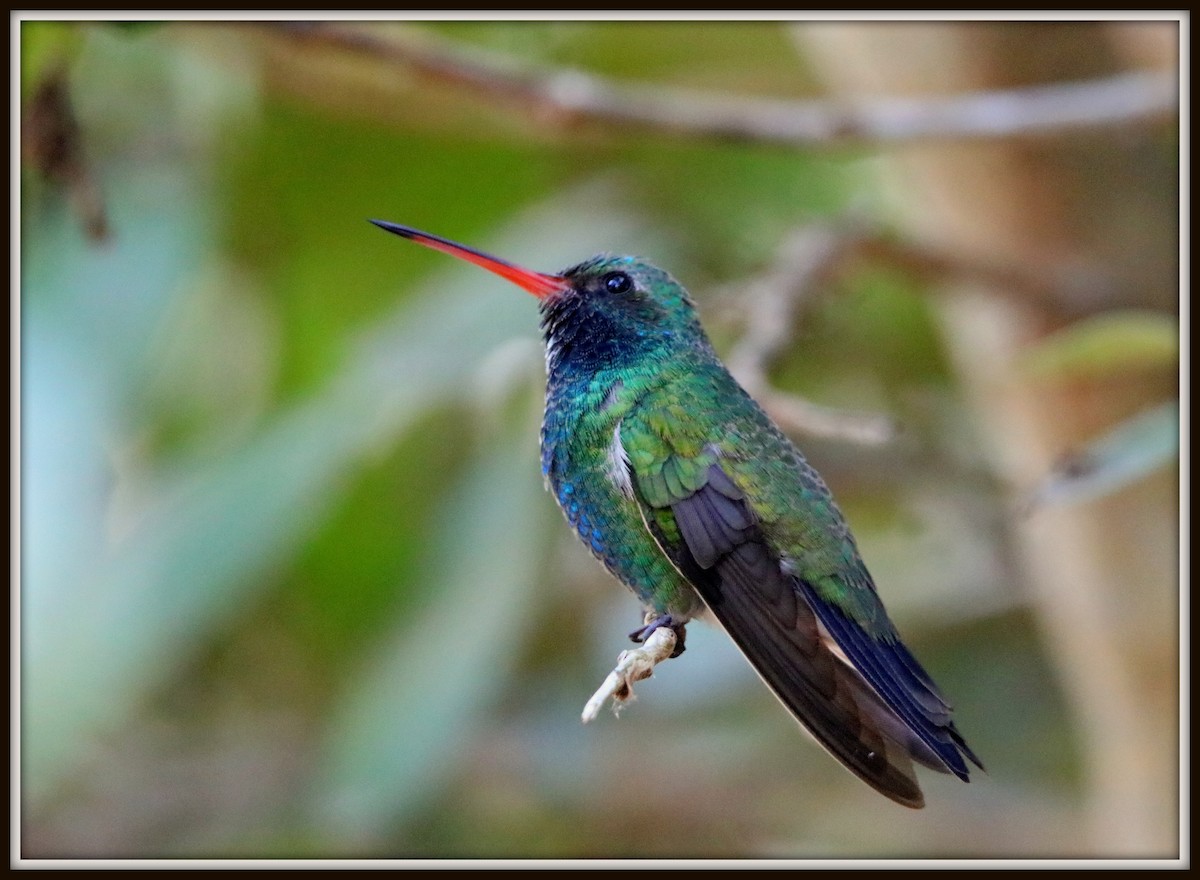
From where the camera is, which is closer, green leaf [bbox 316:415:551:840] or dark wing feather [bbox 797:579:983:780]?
dark wing feather [bbox 797:579:983:780]

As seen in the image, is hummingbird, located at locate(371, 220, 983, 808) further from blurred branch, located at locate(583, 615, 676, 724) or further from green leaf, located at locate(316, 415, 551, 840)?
green leaf, located at locate(316, 415, 551, 840)

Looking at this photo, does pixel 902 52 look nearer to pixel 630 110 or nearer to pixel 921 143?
pixel 921 143

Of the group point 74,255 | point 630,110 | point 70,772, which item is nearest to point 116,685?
point 70,772

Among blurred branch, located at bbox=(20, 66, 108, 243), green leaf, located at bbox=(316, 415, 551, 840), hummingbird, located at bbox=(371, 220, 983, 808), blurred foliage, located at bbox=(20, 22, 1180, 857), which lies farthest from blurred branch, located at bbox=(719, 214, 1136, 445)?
blurred branch, located at bbox=(20, 66, 108, 243)

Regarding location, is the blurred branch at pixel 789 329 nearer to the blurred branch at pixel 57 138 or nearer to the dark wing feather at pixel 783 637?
the dark wing feather at pixel 783 637

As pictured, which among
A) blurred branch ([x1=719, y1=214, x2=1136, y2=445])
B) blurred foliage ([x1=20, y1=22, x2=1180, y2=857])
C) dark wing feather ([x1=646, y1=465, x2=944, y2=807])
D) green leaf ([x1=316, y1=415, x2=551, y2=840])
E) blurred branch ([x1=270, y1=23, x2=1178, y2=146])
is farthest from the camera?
blurred foliage ([x1=20, y1=22, x2=1180, y2=857])

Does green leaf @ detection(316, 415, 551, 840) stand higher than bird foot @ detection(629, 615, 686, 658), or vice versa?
green leaf @ detection(316, 415, 551, 840)

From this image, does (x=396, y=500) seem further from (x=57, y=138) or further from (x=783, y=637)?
(x=783, y=637)

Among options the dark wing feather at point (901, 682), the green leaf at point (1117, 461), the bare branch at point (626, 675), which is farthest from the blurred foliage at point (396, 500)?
the bare branch at point (626, 675)
